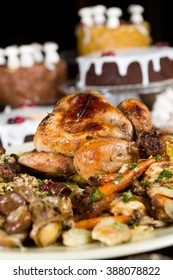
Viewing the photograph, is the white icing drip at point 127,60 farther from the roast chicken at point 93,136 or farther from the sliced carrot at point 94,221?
the sliced carrot at point 94,221

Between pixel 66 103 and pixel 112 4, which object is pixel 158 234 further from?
pixel 112 4

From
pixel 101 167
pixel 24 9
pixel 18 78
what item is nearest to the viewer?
pixel 101 167

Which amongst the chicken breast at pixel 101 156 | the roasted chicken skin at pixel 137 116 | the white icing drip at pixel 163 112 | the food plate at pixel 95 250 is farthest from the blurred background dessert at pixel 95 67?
the food plate at pixel 95 250

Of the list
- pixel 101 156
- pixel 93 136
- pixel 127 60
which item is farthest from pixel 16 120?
pixel 101 156

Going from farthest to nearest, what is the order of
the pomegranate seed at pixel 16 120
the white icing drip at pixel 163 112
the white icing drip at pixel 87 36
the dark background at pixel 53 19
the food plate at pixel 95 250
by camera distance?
the dark background at pixel 53 19 → the white icing drip at pixel 87 36 → the pomegranate seed at pixel 16 120 → the white icing drip at pixel 163 112 → the food plate at pixel 95 250

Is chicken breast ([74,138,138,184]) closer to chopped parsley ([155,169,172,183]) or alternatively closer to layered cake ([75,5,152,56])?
chopped parsley ([155,169,172,183])

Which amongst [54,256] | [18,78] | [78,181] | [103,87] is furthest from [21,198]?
[18,78]

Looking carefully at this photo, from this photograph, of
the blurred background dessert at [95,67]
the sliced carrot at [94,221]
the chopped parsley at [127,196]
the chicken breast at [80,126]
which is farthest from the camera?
the blurred background dessert at [95,67]
